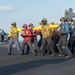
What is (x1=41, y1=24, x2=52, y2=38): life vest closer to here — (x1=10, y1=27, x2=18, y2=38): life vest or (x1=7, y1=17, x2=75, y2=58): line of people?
(x1=7, y1=17, x2=75, y2=58): line of people

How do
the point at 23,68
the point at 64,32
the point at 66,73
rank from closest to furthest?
the point at 66,73 → the point at 23,68 → the point at 64,32

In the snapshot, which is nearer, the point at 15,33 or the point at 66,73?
the point at 66,73

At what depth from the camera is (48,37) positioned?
49.4 feet

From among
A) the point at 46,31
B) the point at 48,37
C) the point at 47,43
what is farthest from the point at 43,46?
the point at 46,31

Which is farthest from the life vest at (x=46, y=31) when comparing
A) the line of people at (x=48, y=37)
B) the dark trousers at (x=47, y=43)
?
the dark trousers at (x=47, y=43)

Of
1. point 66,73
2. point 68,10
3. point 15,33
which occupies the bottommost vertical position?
point 66,73

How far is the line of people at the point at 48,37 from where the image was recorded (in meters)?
14.3

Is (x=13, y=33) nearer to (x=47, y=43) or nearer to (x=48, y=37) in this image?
(x=47, y=43)

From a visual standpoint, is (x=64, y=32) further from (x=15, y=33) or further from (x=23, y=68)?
(x=23, y=68)

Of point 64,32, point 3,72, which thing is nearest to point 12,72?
point 3,72

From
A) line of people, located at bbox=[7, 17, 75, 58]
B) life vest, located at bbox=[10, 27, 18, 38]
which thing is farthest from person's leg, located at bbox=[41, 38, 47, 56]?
life vest, located at bbox=[10, 27, 18, 38]

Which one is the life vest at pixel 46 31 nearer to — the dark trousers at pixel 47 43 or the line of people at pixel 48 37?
the line of people at pixel 48 37

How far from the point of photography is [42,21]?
587 inches

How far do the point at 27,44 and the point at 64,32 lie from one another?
8.80 feet
